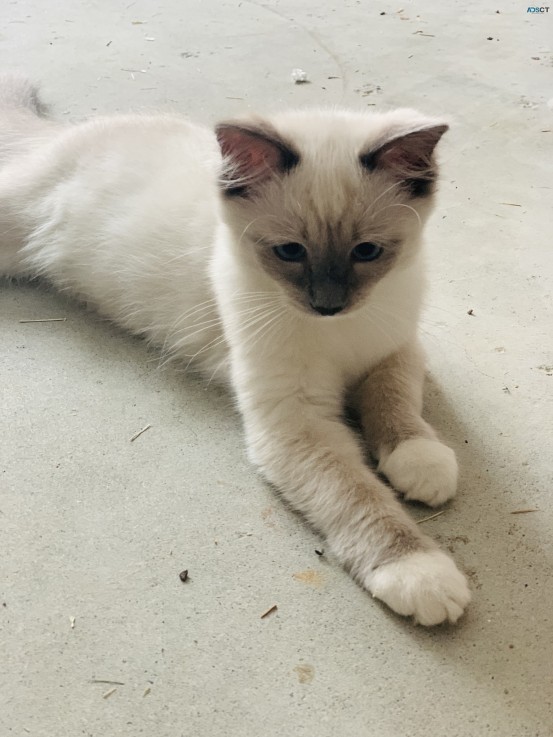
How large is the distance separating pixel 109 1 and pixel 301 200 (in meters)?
3.53

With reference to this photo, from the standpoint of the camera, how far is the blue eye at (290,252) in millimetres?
1363

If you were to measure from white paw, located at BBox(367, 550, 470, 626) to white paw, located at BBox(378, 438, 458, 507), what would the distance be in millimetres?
190

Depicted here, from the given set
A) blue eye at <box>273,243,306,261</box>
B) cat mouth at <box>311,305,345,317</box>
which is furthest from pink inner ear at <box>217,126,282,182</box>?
cat mouth at <box>311,305,345,317</box>

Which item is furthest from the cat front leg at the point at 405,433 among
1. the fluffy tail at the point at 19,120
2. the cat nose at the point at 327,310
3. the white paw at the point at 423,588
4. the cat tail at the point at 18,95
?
the cat tail at the point at 18,95

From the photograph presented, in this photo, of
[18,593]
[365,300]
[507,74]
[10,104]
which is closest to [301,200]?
[365,300]

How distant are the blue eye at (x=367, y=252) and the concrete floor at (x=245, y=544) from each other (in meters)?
0.49

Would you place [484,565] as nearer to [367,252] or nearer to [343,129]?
[367,252]

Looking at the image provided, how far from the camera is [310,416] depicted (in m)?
1.49

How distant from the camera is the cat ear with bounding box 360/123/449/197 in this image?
1.26 m

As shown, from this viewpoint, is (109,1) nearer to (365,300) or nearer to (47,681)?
(365,300)

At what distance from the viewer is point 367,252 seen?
4.50 feet

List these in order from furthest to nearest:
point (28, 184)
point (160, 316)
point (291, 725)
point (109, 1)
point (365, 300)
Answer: point (109, 1) → point (28, 184) → point (160, 316) → point (365, 300) → point (291, 725)

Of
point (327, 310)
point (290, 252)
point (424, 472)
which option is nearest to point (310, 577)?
point (424, 472)

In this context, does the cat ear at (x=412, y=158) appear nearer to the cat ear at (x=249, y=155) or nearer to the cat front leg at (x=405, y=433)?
the cat ear at (x=249, y=155)
